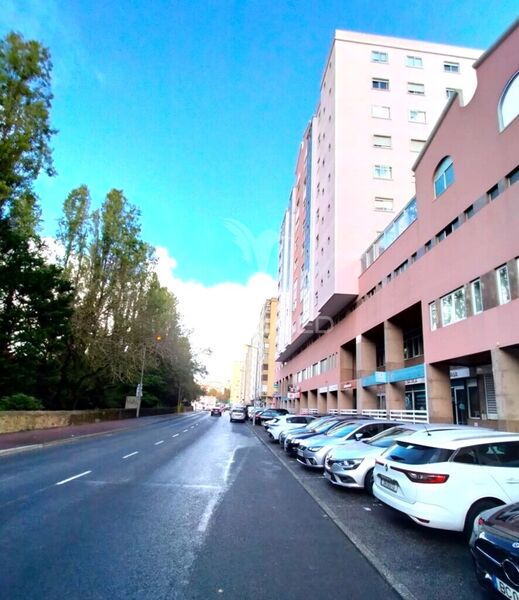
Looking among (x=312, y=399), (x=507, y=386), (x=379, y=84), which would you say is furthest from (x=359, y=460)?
(x=312, y=399)

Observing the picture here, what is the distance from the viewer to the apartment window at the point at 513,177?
14150 mm

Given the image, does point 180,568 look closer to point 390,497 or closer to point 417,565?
point 417,565

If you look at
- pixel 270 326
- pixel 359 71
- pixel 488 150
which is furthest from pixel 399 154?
pixel 270 326

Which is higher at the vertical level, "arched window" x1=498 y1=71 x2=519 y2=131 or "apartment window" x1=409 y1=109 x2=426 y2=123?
"apartment window" x1=409 y1=109 x2=426 y2=123

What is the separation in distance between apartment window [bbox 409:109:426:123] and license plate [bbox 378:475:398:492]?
35.0m

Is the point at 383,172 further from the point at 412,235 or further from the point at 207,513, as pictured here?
the point at 207,513

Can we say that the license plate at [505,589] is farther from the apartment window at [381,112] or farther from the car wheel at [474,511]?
the apartment window at [381,112]

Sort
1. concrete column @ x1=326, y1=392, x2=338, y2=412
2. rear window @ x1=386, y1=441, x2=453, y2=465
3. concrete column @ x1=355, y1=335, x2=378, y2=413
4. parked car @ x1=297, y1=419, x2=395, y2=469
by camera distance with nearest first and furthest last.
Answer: rear window @ x1=386, y1=441, x2=453, y2=465 → parked car @ x1=297, y1=419, x2=395, y2=469 → concrete column @ x1=355, y1=335, x2=378, y2=413 → concrete column @ x1=326, y1=392, x2=338, y2=412

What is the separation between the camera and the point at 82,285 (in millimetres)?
31406

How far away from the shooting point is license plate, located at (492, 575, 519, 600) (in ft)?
10.5

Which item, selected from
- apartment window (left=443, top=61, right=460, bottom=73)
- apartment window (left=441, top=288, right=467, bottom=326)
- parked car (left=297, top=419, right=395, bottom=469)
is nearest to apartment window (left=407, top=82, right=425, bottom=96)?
apartment window (left=443, top=61, right=460, bottom=73)

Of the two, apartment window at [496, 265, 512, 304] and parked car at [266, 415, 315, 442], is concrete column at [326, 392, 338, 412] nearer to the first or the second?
parked car at [266, 415, 315, 442]

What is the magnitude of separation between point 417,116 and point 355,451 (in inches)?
1329

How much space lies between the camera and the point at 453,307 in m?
17.7
